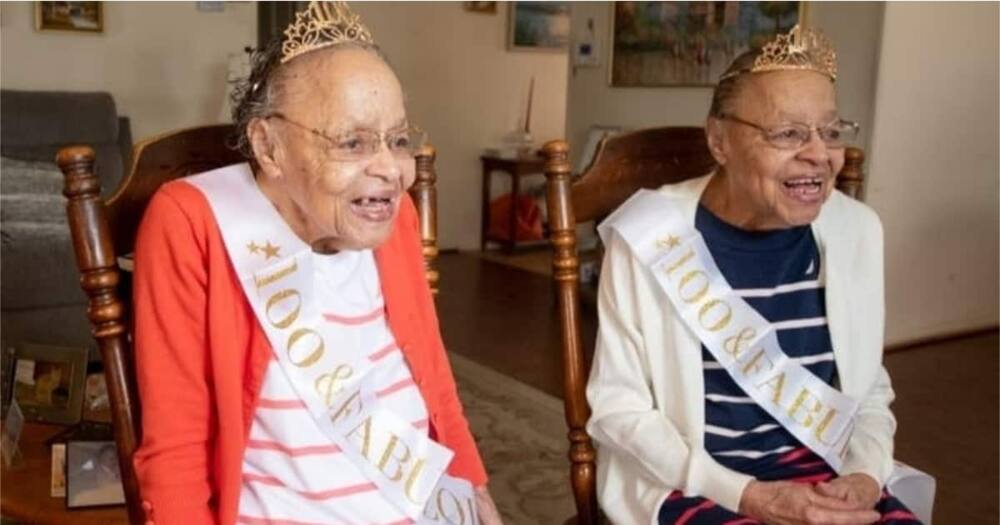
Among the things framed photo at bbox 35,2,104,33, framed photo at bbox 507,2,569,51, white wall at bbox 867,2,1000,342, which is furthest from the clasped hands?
framed photo at bbox 507,2,569,51

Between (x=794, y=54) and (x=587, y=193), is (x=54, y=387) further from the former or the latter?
(x=794, y=54)

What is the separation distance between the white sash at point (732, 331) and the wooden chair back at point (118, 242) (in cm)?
59

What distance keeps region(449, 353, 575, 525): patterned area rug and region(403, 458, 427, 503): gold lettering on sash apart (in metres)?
1.20

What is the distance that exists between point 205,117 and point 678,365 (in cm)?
375

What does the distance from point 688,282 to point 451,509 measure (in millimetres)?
431

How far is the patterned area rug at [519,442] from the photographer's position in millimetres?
2408

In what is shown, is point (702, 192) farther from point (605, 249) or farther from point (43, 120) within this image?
point (43, 120)

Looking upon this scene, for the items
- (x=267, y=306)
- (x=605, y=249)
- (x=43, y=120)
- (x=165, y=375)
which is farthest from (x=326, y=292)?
(x=43, y=120)

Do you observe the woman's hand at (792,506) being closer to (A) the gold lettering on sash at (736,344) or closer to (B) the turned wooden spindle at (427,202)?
(A) the gold lettering on sash at (736,344)

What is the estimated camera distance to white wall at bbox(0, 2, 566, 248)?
4270 millimetres

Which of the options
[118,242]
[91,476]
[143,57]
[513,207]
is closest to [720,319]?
[118,242]

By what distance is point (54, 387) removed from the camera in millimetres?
1760

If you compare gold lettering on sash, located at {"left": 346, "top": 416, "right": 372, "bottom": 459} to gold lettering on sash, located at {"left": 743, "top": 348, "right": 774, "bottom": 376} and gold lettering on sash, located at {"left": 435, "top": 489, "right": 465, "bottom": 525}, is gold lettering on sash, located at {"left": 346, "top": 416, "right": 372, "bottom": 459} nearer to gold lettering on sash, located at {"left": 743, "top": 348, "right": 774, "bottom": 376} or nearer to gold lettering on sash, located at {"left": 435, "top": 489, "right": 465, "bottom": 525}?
gold lettering on sash, located at {"left": 435, "top": 489, "right": 465, "bottom": 525}

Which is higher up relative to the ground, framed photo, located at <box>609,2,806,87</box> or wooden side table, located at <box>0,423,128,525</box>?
framed photo, located at <box>609,2,806,87</box>
